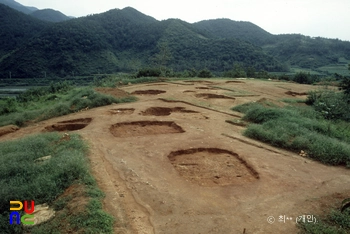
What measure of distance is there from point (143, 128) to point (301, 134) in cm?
477

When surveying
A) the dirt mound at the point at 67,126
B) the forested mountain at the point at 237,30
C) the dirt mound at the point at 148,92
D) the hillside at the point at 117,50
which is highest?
the forested mountain at the point at 237,30

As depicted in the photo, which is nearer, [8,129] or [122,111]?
[8,129]

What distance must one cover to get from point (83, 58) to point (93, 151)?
44.8 metres

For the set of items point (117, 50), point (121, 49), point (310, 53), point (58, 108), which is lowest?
point (58, 108)

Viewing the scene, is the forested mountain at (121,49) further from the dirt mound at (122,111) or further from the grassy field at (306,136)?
the grassy field at (306,136)

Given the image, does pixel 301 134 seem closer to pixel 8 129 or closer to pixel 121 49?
pixel 8 129

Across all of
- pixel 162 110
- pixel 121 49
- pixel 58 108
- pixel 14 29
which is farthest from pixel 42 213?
pixel 14 29

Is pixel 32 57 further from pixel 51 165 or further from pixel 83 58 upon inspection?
pixel 51 165

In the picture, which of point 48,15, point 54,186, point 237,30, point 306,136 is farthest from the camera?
point 48,15

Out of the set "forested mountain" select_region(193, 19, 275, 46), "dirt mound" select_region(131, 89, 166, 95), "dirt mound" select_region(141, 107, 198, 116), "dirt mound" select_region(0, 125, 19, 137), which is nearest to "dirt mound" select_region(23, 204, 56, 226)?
"dirt mound" select_region(0, 125, 19, 137)

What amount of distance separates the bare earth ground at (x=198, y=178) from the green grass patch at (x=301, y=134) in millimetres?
354

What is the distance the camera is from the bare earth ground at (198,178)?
3893 mm

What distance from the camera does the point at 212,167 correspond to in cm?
603

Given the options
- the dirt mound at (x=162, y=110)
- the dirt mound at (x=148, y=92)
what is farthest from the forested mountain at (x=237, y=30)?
the dirt mound at (x=162, y=110)
